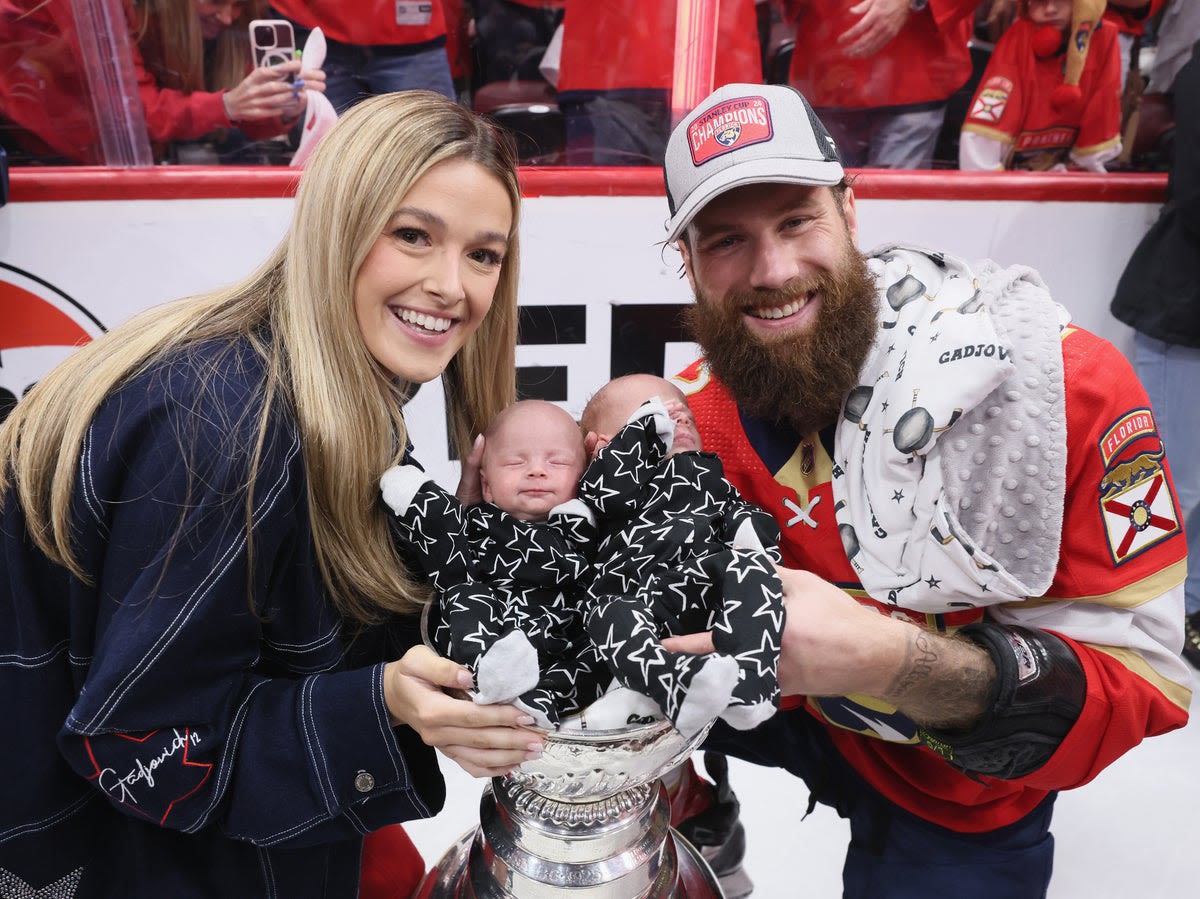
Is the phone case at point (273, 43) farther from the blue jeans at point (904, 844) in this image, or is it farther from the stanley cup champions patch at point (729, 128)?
the blue jeans at point (904, 844)

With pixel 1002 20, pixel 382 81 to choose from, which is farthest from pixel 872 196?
pixel 382 81

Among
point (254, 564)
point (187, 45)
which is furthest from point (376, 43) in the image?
point (254, 564)

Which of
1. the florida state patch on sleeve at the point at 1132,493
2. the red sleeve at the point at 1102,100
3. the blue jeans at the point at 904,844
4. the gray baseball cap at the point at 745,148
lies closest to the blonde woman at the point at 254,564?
the gray baseball cap at the point at 745,148

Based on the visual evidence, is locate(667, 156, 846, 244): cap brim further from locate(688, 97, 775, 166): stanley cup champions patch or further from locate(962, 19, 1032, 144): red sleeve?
locate(962, 19, 1032, 144): red sleeve

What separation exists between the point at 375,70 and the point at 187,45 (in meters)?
0.55

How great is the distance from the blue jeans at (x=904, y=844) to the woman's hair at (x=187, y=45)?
7.88 feet

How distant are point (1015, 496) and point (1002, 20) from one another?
251 centimetres

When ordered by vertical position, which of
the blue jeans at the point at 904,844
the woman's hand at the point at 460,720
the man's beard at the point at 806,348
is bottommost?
the blue jeans at the point at 904,844

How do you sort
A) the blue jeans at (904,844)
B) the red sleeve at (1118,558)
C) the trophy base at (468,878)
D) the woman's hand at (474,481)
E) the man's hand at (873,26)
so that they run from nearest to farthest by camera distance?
the trophy base at (468,878), the red sleeve at (1118,558), the woman's hand at (474,481), the blue jeans at (904,844), the man's hand at (873,26)

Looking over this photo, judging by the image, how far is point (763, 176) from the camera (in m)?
1.40

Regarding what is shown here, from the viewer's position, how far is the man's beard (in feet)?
4.74

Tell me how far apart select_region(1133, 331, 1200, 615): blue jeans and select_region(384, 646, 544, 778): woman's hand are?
8.64 ft

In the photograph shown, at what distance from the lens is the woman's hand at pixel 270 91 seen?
271cm

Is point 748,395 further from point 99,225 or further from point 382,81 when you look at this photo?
point 99,225
